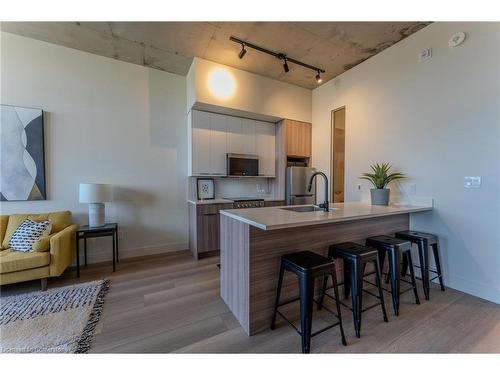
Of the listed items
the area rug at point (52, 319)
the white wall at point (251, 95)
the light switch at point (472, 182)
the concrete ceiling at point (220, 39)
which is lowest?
the area rug at point (52, 319)

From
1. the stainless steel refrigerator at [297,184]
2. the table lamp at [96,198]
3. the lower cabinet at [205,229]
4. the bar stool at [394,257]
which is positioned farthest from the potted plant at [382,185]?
the table lamp at [96,198]

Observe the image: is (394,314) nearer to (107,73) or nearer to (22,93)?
(107,73)

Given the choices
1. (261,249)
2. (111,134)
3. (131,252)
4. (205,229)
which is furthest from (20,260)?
(261,249)

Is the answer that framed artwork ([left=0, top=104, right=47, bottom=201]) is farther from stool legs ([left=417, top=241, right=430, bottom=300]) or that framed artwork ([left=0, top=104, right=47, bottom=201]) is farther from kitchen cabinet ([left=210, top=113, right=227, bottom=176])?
stool legs ([left=417, top=241, right=430, bottom=300])

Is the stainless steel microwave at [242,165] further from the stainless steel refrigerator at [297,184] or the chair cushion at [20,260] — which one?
the chair cushion at [20,260]

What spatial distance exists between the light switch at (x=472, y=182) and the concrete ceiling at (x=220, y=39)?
193 centimetres

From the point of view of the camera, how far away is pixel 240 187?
4.28m

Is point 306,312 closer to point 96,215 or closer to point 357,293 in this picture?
point 357,293

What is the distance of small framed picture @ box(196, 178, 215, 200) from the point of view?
3869 millimetres

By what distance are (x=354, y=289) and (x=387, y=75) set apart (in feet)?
9.89

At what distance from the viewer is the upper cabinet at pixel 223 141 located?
140 inches

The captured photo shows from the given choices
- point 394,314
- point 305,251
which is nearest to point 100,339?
point 305,251

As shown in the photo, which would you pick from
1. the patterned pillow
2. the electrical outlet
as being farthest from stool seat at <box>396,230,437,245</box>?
the patterned pillow

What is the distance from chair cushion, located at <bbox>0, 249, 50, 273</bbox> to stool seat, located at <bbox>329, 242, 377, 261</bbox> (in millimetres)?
3044
